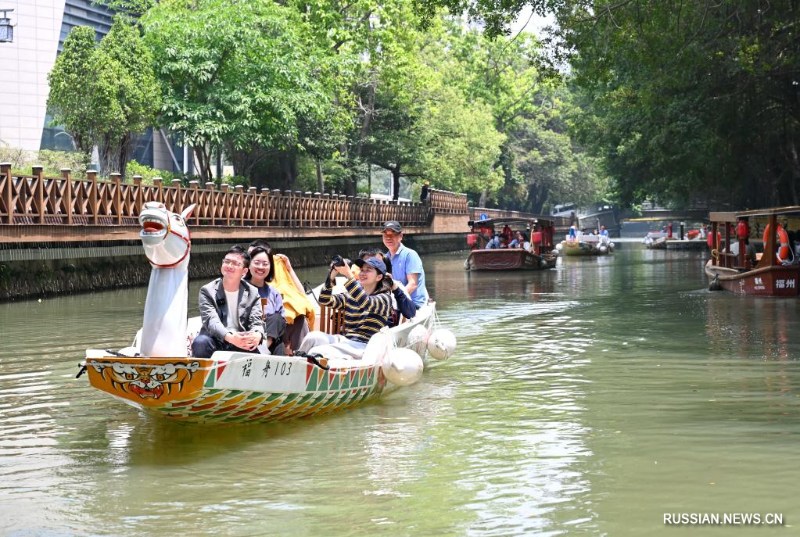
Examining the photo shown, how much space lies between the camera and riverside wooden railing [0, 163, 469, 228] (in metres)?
25.3

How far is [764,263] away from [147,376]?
1989 cm

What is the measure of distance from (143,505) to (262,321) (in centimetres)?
263

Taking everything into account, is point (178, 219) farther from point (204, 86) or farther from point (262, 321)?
point (204, 86)

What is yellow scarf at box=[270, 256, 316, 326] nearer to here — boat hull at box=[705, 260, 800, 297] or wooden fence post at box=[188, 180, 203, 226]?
boat hull at box=[705, 260, 800, 297]

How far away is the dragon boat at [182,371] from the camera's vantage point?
900cm

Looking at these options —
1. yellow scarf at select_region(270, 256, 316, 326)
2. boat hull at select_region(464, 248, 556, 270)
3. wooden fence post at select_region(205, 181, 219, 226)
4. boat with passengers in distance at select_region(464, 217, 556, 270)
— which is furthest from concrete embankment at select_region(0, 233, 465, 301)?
yellow scarf at select_region(270, 256, 316, 326)

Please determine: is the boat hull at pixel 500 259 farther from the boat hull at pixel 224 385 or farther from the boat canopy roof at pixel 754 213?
the boat hull at pixel 224 385

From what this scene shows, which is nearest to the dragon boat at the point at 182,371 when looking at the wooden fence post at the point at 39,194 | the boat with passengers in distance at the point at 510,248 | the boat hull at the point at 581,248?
the wooden fence post at the point at 39,194

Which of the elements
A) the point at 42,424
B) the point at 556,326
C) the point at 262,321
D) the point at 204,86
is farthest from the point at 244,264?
the point at 204,86

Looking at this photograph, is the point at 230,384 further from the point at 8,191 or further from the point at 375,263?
the point at 8,191

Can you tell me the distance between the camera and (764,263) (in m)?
26.0

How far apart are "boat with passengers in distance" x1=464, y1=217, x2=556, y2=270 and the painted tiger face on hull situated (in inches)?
1253

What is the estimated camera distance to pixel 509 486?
8.06 meters

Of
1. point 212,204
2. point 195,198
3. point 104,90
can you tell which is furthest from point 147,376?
point 104,90
